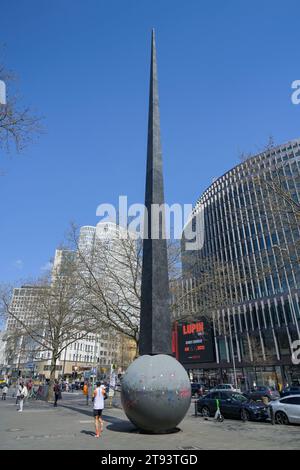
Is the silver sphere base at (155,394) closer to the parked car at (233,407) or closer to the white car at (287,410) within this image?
the white car at (287,410)

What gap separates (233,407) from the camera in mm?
17406

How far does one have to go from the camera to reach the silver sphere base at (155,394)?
9500mm

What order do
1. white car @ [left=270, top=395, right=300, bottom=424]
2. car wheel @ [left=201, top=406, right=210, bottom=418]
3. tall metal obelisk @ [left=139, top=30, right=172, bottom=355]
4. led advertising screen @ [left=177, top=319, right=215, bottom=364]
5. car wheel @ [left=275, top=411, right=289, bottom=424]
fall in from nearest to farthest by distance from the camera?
tall metal obelisk @ [left=139, top=30, right=172, bottom=355]
white car @ [left=270, top=395, right=300, bottom=424]
car wheel @ [left=275, top=411, right=289, bottom=424]
car wheel @ [left=201, top=406, right=210, bottom=418]
led advertising screen @ [left=177, top=319, right=215, bottom=364]

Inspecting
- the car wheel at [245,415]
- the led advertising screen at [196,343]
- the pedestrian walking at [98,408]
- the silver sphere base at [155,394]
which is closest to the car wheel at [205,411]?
the car wheel at [245,415]

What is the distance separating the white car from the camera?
14766 mm

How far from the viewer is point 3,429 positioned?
11.6m

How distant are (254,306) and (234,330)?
6.66 metres

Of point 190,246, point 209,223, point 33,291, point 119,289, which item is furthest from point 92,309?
point 209,223

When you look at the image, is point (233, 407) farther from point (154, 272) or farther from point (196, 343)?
point (196, 343)

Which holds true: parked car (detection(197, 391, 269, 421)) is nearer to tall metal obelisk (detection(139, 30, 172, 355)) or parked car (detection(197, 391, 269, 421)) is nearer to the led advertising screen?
tall metal obelisk (detection(139, 30, 172, 355))

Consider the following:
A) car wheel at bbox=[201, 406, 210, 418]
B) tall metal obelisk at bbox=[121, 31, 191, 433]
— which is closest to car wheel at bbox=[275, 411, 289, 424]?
car wheel at bbox=[201, 406, 210, 418]

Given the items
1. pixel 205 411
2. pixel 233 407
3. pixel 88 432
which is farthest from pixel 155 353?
pixel 205 411
